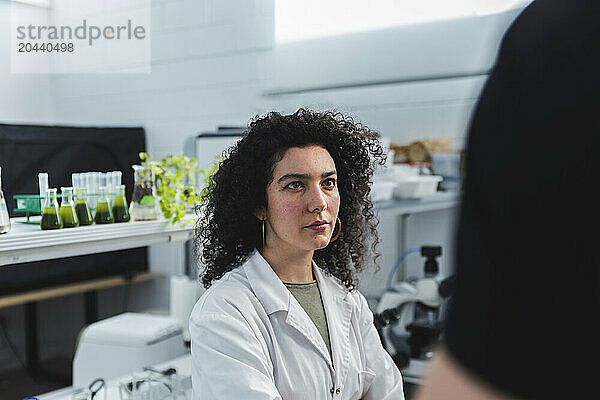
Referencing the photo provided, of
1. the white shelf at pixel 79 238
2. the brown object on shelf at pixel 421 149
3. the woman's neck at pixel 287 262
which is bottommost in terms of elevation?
the woman's neck at pixel 287 262

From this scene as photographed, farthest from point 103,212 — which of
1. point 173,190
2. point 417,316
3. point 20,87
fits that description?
point 20,87

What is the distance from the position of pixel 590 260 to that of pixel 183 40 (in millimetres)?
3334

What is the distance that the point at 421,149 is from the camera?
282cm

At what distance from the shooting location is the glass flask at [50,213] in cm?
158

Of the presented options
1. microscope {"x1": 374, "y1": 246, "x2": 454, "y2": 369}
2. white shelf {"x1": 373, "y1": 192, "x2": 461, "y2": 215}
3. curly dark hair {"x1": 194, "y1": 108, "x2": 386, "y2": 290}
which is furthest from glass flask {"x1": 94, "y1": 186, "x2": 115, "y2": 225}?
microscope {"x1": 374, "y1": 246, "x2": 454, "y2": 369}

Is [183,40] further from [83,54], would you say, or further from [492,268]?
[492,268]

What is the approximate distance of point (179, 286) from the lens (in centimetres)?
238

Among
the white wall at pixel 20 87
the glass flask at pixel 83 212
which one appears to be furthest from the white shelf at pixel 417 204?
the white wall at pixel 20 87

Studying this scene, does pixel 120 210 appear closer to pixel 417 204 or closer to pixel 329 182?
pixel 329 182

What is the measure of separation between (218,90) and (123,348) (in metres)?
1.61

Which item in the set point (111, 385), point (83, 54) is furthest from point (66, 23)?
point (111, 385)

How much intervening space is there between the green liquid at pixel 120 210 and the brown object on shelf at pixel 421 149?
1.39 m

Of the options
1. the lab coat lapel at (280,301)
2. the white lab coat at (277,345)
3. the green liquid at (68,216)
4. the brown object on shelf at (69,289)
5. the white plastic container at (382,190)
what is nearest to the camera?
the white lab coat at (277,345)

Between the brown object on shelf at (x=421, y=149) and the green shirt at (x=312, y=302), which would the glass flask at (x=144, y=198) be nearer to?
the green shirt at (x=312, y=302)
